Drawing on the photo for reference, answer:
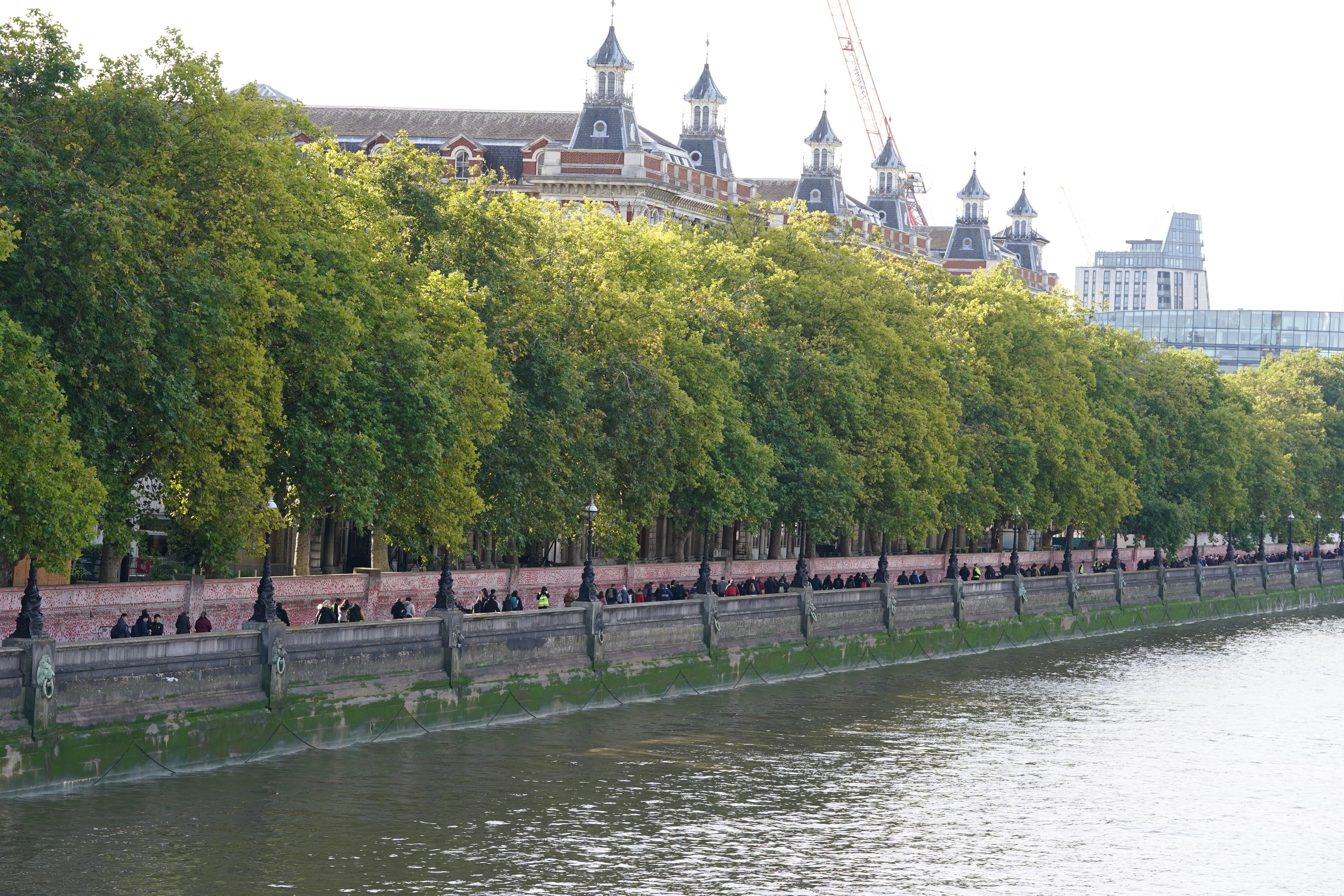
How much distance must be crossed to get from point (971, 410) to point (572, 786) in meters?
47.7

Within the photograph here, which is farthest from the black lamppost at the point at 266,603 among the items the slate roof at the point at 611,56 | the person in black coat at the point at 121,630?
the slate roof at the point at 611,56

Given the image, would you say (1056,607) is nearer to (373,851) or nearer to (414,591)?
(414,591)

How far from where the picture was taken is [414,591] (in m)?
51.7

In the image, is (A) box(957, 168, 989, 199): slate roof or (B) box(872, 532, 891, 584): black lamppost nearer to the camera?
(B) box(872, 532, 891, 584): black lamppost

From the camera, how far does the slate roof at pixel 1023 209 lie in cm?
18725

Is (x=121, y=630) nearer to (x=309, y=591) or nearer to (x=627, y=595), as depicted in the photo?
(x=309, y=591)

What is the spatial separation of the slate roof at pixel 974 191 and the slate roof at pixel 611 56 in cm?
6976

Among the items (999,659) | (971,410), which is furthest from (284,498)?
(971,410)

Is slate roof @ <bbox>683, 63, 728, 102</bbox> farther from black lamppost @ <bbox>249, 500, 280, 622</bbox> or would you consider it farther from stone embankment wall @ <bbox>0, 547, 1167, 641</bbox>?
black lamppost @ <bbox>249, 500, 280, 622</bbox>

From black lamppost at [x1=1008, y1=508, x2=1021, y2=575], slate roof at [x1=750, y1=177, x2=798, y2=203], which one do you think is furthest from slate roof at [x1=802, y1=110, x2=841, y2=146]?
black lamppost at [x1=1008, y1=508, x2=1021, y2=575]

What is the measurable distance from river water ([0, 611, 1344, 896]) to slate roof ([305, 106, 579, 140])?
61.2 meters

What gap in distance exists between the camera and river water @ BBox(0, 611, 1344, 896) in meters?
30.6

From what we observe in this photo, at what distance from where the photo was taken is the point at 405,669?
42.9m

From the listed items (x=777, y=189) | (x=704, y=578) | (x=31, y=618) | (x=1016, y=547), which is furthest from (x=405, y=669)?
(x=777, y=189)
